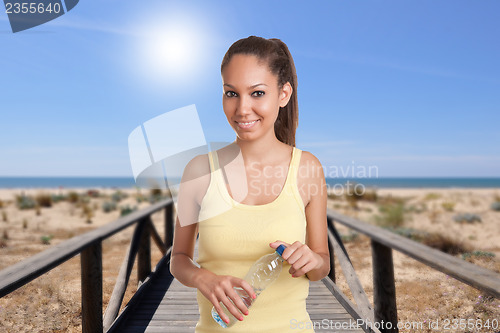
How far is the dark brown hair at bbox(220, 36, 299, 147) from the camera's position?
0.86 metres

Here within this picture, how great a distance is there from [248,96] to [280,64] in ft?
0.44

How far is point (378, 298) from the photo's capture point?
238 cm

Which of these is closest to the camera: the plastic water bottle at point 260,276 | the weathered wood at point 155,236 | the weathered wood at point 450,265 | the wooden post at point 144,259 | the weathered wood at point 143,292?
the plastic water bottle at point 260,276

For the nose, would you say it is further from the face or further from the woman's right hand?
the woman's right hand

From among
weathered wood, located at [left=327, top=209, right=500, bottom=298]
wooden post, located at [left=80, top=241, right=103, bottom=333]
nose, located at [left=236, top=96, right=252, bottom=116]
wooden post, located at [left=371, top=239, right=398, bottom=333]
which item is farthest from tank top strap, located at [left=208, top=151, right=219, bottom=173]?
wooden post, located at [left=371, top=239, right=398, bottom=333]

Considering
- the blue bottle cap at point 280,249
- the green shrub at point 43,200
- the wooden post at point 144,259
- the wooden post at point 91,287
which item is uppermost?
the blue bottle cap at point 280,249

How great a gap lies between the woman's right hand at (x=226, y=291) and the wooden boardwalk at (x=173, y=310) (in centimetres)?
203

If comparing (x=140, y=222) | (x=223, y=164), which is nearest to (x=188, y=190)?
(x=223, y=164)

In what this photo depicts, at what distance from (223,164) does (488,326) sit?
201 cm

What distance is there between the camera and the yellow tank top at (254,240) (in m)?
0.81

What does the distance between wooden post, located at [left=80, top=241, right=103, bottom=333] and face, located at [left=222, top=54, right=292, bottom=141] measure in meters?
1.66

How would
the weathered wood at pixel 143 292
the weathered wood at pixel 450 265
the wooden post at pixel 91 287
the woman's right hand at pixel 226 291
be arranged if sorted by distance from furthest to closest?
the weathered wood at pixel 143 292 < the wooden post at pixel 91 287 < the weathered wood at pixel 450 265 < the woman's right hand at pixel 226 291

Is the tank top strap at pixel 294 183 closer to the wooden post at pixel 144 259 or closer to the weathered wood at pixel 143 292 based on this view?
the weathered wood at pixel 143 292

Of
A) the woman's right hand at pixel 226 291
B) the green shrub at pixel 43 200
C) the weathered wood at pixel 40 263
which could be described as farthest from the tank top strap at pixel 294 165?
the green shrub at pixel 43 200
